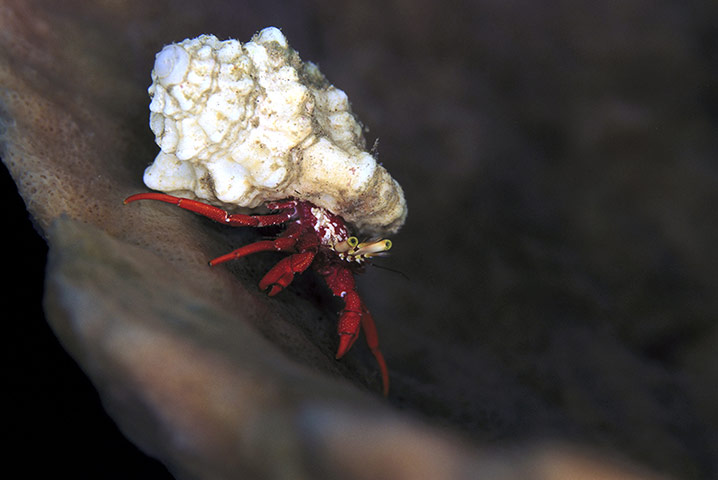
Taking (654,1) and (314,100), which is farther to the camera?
(314,100)

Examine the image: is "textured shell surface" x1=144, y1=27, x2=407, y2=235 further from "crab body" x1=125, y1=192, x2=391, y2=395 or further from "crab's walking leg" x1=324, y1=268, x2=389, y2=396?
"crab's walking leg" x1=324, y1=268, x2=389, y2=396

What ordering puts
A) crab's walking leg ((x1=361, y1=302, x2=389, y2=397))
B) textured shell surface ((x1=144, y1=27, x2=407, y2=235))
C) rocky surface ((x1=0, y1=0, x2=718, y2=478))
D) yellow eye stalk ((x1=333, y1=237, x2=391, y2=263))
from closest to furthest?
rocky surface ((x1=0, y1=0, x2=718, y2=478)) < textured shell surface ((x1=144, y1=27, x2=407, y2=235)) < crab's walking leg ((x1=361, y1=302, x2=389, y2=397)) < yellow eye stalk ((x1=333, y1=237, x2=391, y2=263))

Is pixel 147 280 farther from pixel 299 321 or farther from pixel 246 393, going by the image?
pixel 299 321

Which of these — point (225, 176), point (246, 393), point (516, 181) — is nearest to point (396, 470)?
point (246, 393)

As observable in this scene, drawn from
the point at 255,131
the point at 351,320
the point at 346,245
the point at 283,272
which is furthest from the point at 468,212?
the point at 255,131

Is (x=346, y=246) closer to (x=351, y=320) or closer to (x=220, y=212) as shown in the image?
(x=351, y=320)

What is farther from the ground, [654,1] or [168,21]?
[654,1]

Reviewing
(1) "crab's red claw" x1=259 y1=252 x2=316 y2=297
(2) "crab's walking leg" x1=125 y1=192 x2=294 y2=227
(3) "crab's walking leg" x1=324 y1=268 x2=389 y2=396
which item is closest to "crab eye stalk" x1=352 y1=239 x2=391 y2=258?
(3) "crab's walking leg" x1=324 y1=268 x2=389 y2=396

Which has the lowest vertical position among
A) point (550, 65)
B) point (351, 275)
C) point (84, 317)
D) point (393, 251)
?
point (84, 317)
